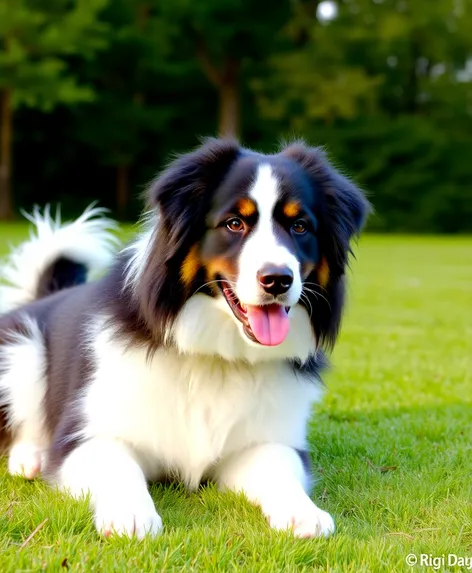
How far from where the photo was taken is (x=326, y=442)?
15.0 ft

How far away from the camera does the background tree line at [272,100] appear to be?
115ft

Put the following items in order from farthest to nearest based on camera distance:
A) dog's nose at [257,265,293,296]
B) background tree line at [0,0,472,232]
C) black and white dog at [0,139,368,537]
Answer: background tree line at [0,0,472,232], black and white dog at [0,139,368,537], dog's nose at [257,265,293,296]

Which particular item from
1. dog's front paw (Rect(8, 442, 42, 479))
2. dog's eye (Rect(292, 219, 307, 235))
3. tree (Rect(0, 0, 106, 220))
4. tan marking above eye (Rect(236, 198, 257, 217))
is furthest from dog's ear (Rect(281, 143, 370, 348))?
tree (Rect(0, 0, 106, 220))

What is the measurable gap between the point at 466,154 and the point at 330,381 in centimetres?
3451

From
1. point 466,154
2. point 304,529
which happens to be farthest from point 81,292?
point 466,154

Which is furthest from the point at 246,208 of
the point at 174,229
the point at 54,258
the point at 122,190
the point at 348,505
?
the point at 122,190

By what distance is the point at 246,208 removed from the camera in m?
3.44

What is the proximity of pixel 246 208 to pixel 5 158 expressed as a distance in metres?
30.4

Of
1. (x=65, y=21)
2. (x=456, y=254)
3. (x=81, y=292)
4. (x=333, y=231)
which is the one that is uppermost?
(x=65, y=21)

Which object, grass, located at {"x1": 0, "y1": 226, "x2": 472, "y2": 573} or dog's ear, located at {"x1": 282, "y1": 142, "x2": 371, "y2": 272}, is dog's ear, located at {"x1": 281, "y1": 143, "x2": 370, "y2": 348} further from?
grass, located at {"x1": 0, "y1": 226, "x2": 472, "y2": 573}

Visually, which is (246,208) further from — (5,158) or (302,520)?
(5,158)

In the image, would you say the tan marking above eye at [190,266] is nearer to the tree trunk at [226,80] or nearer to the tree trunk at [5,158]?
the tree trunk at [5,158]

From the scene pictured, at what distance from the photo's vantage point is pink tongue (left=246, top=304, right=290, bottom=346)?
11.2 ft

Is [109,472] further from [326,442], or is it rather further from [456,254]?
[456,254]
